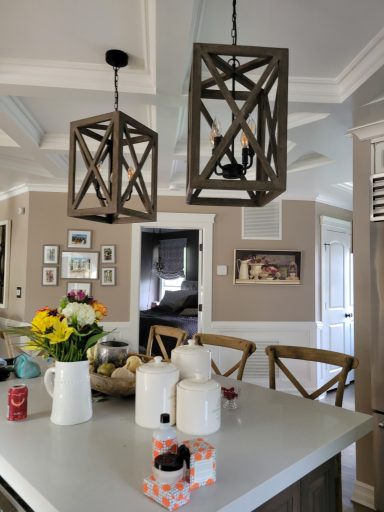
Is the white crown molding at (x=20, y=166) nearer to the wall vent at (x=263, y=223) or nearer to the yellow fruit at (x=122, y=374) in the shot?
the wall vent at (x=263, y=223)

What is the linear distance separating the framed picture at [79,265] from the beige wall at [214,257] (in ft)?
0.34

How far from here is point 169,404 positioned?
1.27 meters

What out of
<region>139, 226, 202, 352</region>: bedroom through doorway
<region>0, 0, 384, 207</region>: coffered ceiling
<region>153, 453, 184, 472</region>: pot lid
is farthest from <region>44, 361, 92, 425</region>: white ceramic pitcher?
<region>139, 226, 202, 352</region>: bedroom through doorway

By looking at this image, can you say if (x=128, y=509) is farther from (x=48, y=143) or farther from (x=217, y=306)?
(x=217, y=306)

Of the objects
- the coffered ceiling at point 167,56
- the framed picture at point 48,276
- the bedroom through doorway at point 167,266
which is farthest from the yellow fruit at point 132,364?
the bedroom through doorway at point 167,266

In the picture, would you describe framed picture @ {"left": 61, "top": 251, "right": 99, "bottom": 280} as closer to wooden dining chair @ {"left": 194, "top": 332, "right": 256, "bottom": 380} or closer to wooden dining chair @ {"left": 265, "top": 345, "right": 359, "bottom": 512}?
wooden dining chair @ {"left": 194, "top": 332, "right": 256, "bottom": 380}

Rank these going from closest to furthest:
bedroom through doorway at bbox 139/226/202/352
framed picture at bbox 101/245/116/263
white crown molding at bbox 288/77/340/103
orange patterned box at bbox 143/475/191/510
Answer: orange patterned box at bbox 143/475/191/510
white crown molding at bbox 288/77/340/103
framed picture at bbox 101/245/116/263
bedroom through doorway at bbox 139/226/202/352

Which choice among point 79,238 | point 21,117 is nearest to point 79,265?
point 79,238

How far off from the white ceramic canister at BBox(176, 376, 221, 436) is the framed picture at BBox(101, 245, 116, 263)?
10.9ft

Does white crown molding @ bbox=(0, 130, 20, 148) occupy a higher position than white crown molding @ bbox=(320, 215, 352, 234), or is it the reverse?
white crown molding @ bbox=(0, 130, 20, 148)

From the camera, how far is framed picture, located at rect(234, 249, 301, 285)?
4469 mm

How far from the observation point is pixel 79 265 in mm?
4387

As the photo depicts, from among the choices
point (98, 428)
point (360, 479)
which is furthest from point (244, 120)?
point (360, 479)

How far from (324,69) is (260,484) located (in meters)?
2.04
